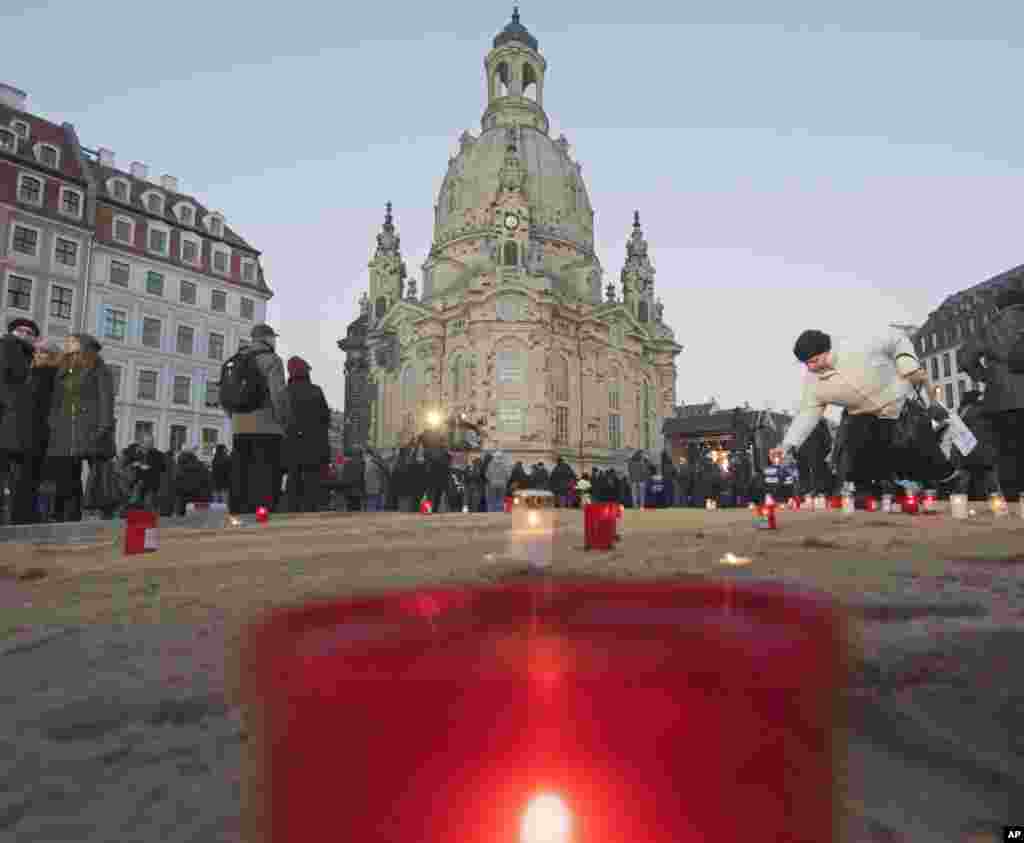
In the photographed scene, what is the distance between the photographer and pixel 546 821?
41.6 inches

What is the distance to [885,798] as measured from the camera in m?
1.11

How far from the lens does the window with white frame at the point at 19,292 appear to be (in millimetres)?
30750

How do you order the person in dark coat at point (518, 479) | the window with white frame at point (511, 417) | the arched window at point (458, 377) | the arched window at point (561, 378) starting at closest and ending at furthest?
the person in dark coat at point (518, 479) < the window with white frame at point (511, 417) < the arched window at point (458, 377) < the arched window at point (561, 378)

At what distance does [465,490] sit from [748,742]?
15236 millimetres

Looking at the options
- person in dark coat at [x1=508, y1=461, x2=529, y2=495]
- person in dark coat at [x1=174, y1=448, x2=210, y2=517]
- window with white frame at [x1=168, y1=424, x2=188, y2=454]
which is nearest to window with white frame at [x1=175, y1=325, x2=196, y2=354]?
window with white frame at [x1=168, y1=424, x2=188, y2=454]

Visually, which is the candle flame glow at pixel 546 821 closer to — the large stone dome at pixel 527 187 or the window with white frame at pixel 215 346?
the window with white frame at pixel 215 346

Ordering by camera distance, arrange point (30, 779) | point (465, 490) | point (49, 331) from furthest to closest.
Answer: point (49, 331)
point (465, 490)
point (30, 779)

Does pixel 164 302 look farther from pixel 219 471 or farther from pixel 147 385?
pixel 219 471

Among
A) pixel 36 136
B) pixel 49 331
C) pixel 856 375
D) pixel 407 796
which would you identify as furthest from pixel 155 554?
pixel 36 136

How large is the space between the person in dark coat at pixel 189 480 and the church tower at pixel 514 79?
5831cm

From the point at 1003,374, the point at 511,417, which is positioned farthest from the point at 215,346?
the point at 1003,374

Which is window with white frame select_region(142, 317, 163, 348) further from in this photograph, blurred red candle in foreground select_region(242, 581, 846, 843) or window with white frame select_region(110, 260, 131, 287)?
blurred red candle in foreground select_region(242, 581, 846, 843)

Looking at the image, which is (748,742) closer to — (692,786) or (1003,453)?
(692,786)

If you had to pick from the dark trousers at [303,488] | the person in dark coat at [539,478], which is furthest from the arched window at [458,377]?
the dark trousers at [303,488]
